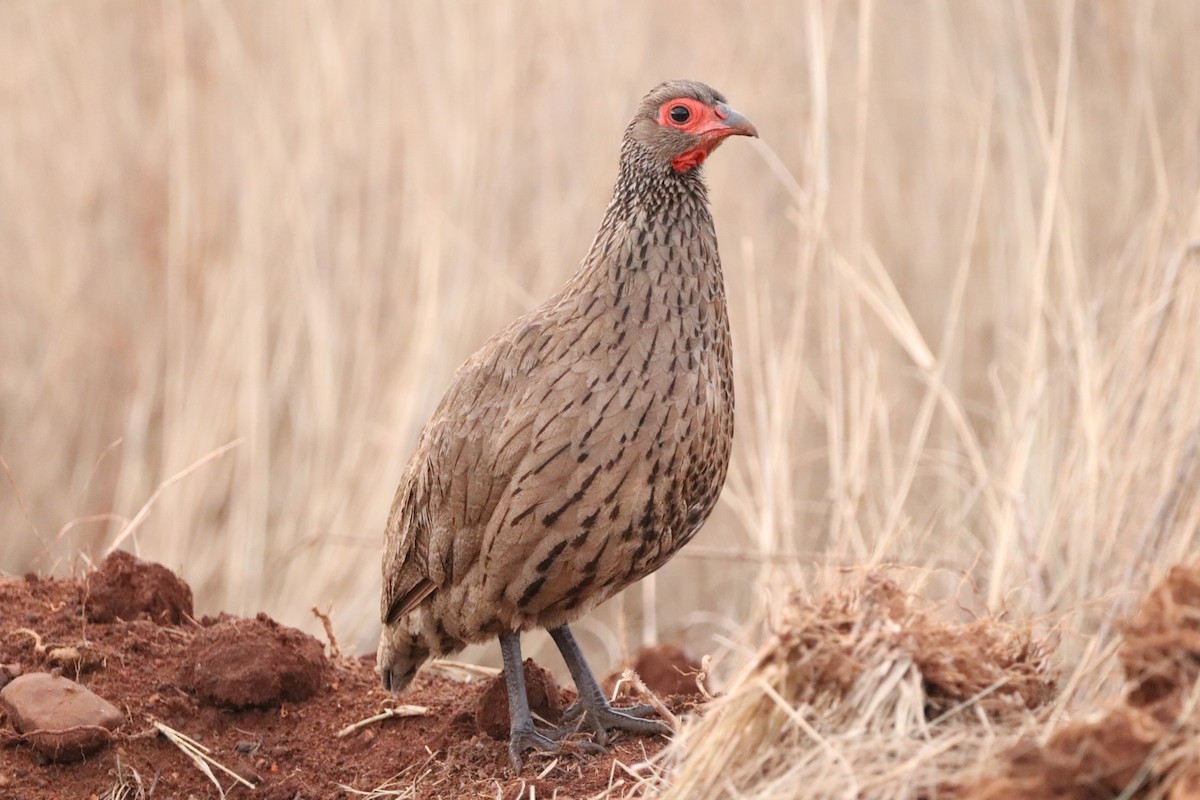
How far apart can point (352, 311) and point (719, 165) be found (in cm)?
179

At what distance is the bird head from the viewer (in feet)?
11.9

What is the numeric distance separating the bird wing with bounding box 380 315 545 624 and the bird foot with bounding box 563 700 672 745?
1.46ft

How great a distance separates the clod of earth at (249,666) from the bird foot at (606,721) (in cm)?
67

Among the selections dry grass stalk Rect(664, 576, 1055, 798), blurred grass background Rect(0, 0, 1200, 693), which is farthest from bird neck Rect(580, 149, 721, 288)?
blurred grass background Rect(0, 0, 1200, 693)

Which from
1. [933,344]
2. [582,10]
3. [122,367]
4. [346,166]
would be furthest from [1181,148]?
[122,367]

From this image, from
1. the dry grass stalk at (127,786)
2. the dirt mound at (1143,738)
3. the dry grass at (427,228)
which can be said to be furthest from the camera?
the dry grass at (427,228)

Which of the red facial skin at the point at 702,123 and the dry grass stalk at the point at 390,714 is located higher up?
the red facial skin at the point at 702,123

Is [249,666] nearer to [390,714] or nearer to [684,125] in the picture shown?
[390,714]

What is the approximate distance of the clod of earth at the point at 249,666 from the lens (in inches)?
140

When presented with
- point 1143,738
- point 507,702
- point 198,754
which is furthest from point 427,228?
point 1143,738

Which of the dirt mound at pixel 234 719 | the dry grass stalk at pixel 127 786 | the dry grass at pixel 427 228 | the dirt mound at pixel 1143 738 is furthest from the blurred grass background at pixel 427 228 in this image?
the dirt mound at pixel 1143 738

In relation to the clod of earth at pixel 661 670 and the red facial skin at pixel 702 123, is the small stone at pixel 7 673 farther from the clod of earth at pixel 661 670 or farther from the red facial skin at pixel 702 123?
the red facial skin at pixel 702 123

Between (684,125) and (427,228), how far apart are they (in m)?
2.84

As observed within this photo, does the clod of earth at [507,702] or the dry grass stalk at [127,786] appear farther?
the clod of earth at [507,702]
